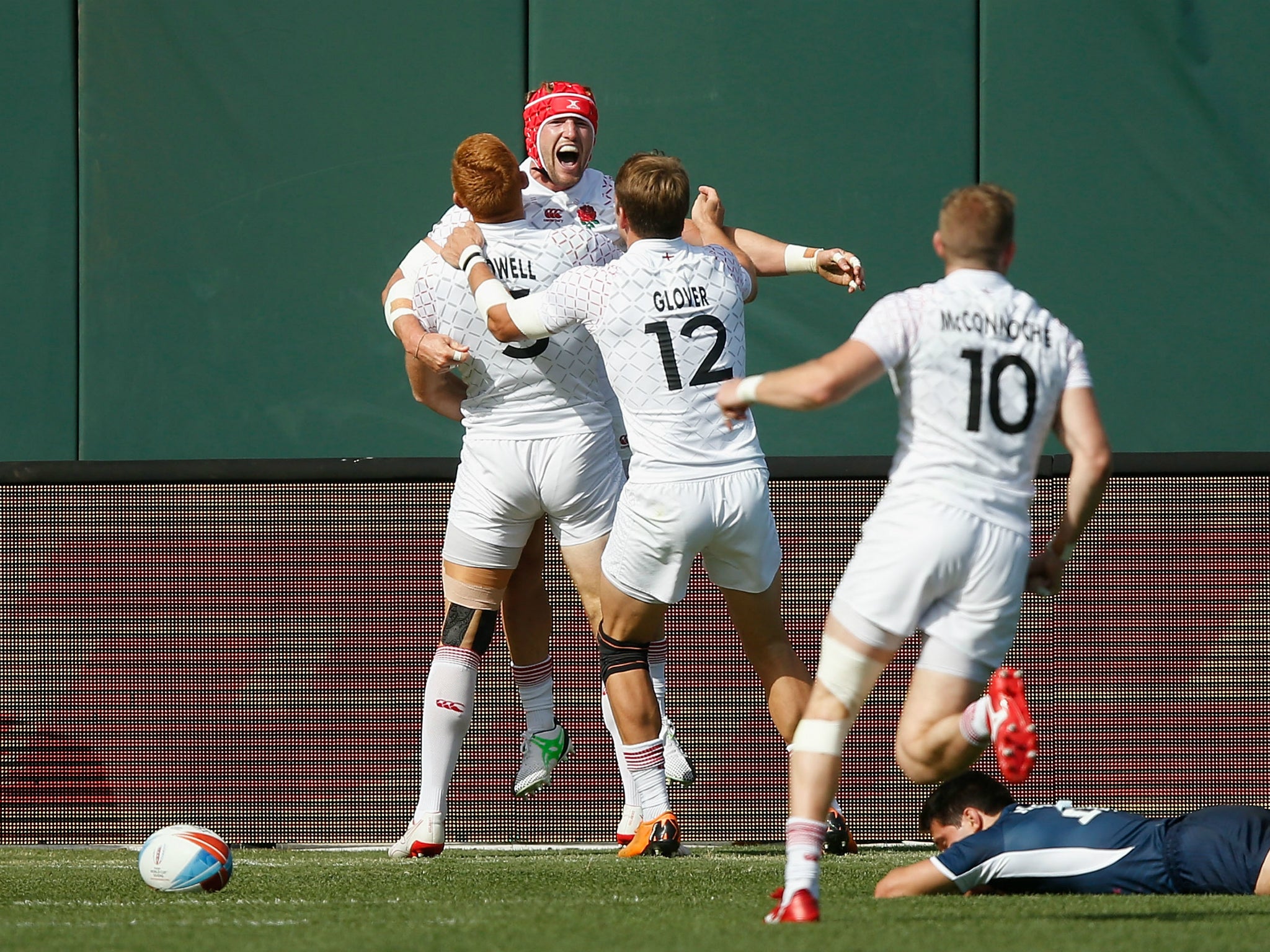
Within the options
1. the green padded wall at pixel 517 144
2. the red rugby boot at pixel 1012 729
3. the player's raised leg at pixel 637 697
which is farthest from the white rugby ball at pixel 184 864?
the green padded wall at pixel 517 144

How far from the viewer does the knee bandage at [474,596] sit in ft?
18.3

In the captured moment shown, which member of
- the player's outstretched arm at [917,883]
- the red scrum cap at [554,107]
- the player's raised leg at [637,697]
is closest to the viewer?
the player's outstretched arm at [917,883]

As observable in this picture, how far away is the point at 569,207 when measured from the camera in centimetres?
576

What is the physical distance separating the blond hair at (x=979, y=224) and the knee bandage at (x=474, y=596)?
2381mm

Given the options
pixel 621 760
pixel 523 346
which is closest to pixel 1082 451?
pixel 621 760

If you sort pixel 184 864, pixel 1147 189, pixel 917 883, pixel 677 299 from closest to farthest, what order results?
pixel 917 883 < pixel 184 864 < pixel 677 299 < pixel 1147 189

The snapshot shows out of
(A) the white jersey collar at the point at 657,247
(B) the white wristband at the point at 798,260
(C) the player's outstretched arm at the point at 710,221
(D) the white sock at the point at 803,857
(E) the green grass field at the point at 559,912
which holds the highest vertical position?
(C) the player's outstretched arm at the point at 710,221

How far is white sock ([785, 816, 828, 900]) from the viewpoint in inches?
138

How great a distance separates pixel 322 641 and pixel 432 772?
1187mm

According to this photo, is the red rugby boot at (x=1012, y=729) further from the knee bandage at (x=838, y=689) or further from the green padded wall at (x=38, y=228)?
the green padded wall at (x=38, y=228)

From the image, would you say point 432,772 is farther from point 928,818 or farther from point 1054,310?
point 1054,310

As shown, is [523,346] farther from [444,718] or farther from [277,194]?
[277,194]

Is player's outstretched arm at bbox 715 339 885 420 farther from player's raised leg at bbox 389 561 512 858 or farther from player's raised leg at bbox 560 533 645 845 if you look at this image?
player's raised leg at bbox 389 561 512 858

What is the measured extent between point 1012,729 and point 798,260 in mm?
2418
